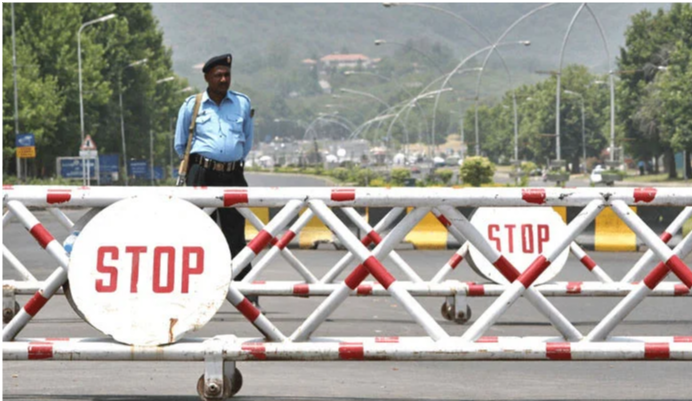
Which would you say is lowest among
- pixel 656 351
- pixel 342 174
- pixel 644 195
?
pixel 342 174

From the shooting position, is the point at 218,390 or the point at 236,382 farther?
the point at 236,382

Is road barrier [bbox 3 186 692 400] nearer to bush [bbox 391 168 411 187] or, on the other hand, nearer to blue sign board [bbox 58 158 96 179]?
blue sign board [bbox 58 158 96 179]

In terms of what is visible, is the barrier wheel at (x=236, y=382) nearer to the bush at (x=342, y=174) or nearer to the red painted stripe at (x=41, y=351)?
the red painted stripe at (x=41, y=351)

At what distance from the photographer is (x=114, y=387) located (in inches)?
293

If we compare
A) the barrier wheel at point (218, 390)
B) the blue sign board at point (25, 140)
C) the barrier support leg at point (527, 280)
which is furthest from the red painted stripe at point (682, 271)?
the blue sign board at point (25, 140)

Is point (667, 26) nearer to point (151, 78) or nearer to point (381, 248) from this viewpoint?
point (151, 78)

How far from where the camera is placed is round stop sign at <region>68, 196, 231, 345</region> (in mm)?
6941

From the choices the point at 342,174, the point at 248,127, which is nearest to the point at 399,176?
the point at 342,174

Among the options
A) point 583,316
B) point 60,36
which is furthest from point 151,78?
point 583,316

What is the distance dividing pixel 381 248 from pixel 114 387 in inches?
59.8

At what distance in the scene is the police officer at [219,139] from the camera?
34.7 feet

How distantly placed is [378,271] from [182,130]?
3.96 meters

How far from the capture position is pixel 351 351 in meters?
6.98

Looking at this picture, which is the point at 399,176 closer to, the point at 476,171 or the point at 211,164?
the point at 476,171
